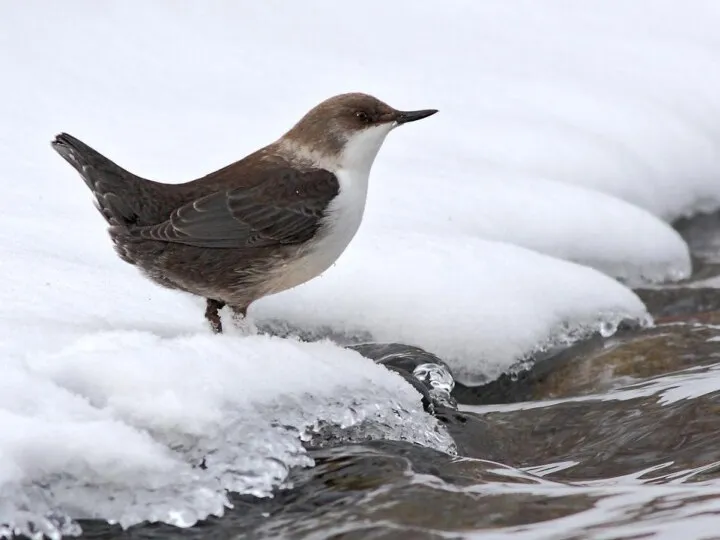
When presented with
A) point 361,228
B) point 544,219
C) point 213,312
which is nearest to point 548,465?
point 213,312

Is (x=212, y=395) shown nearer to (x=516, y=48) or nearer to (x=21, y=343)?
(x=21, y=343)

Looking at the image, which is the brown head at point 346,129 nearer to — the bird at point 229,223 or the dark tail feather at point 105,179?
the bird at point 229,223

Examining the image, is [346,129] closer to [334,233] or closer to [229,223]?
[334,233]

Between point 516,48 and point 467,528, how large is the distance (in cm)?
677

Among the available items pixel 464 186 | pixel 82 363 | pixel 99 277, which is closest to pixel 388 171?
pixel 464 186

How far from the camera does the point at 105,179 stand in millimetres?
4199

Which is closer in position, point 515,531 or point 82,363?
point 515,531

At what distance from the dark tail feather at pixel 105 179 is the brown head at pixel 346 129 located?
2.33 feet

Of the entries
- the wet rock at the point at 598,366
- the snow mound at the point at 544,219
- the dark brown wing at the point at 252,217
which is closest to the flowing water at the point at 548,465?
the wet rock at the point at 598,366

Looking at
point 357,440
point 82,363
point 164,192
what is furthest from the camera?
point 164,192

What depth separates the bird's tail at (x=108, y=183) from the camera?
4.19 metres

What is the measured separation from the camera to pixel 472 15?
9.74 meters

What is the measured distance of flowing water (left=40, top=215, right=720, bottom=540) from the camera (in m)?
3.08

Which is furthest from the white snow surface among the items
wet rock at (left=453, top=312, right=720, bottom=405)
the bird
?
the bird
